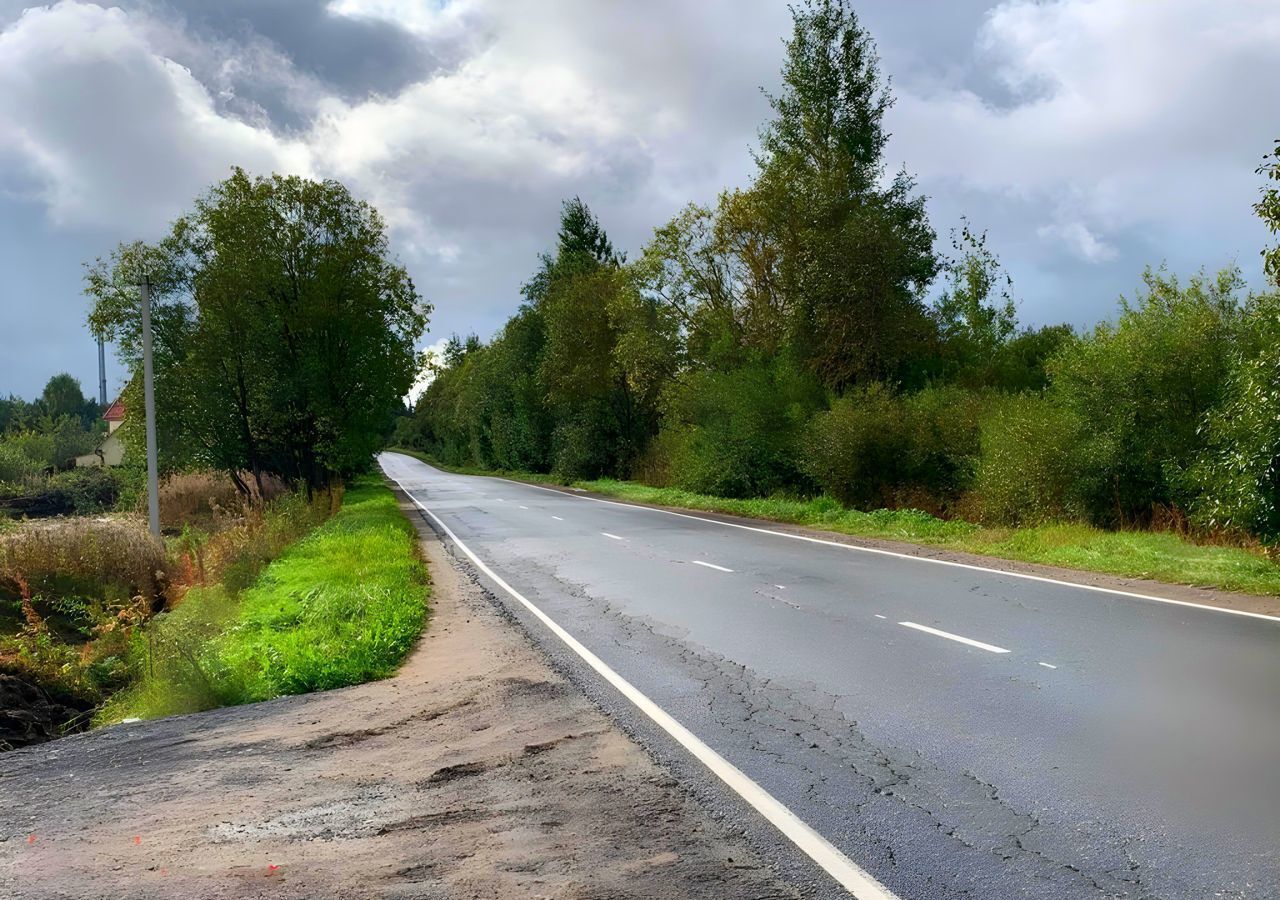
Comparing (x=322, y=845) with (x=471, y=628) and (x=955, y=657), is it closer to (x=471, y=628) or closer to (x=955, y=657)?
(x=955, y=657)

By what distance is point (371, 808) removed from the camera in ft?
16.9

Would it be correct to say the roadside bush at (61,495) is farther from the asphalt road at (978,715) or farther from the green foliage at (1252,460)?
the green foliage at (1252,460)

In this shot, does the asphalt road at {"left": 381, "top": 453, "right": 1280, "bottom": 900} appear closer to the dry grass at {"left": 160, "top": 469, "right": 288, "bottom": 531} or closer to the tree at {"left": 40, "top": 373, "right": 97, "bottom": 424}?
the dry grass at {"left": 160, "top": 469, "right": 288, "bottom": 531}

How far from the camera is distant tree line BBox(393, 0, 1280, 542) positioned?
17.7 metres

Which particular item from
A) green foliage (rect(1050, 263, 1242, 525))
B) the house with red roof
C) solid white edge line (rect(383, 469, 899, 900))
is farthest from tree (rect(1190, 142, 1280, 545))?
the house with red roof

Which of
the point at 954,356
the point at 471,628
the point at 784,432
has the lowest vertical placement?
the point at 471,628

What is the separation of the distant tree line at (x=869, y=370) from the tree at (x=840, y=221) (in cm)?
7

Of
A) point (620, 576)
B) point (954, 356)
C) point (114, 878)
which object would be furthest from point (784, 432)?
point (114, 878)

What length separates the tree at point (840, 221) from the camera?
29.6 m

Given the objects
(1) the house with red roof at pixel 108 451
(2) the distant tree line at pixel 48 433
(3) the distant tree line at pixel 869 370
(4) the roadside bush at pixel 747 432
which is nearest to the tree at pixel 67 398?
(2) the distant tree line at pixel 48 433

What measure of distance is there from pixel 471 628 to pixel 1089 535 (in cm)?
1131

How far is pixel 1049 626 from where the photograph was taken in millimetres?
9664

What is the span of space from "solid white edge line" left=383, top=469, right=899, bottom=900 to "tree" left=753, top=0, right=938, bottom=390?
22.9 m

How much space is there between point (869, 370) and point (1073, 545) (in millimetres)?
14722
